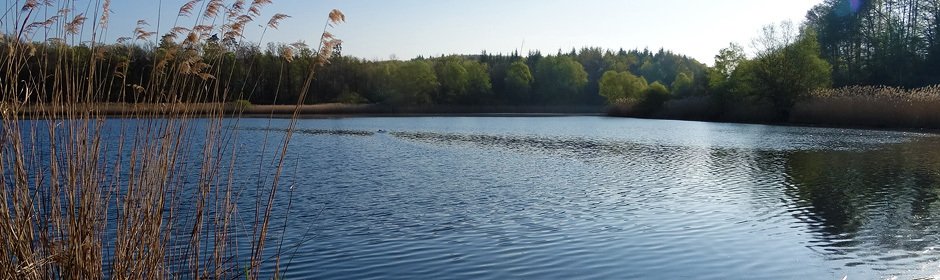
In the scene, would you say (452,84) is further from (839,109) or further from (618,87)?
(839,109)

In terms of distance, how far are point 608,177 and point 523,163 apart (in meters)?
3.66

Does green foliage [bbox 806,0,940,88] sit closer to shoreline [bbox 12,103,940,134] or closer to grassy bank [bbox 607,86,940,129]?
grassy bank [bbox 607,86,940,129]

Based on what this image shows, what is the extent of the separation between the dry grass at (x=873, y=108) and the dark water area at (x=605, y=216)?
15.8 m

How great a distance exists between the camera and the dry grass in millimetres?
35938

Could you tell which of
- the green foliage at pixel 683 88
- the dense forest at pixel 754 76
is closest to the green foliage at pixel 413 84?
the dense forest at pixel 754 76

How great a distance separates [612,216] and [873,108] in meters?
32.0

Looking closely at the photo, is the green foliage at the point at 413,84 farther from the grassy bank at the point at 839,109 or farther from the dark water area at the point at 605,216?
the dark water area at the point at 605,216

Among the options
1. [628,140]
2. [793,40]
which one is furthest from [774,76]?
[628,140]

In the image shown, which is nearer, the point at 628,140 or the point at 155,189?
the point at 155,189

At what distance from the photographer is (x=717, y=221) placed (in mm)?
11094

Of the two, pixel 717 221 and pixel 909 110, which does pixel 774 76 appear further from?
pixel 717 221

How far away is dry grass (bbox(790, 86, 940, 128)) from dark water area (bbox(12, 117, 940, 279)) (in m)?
15.8

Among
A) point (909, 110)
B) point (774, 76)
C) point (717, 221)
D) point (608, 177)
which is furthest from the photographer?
point (774, 76)

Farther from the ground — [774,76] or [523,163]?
[774,76]
